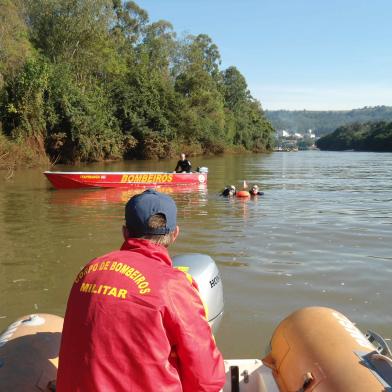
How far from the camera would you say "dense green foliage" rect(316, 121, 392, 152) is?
10294 cm

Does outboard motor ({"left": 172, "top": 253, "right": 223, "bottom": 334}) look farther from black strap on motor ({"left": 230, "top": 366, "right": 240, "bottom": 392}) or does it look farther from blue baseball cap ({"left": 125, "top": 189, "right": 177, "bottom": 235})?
blue baseball cap ({"left": 125, "top": 189, "right": 177, "bottom": 235})

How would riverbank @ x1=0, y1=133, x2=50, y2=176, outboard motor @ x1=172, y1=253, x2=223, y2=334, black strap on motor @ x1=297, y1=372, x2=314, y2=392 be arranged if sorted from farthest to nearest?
riverbank @ x1=0, y1=133, x2=50, y2=176
outboard motor @ x1=172, y1=253, x2=223, y2=334
black strap on motor @ x1=297, y1=372, x2=314, y2=392

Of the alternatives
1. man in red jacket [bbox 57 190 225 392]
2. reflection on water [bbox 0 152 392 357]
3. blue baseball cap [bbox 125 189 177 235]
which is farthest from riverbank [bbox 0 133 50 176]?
man in red jacket [bbox 57 190 225 392]

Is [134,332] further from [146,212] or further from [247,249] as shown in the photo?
[247,249]

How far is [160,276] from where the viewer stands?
6.61ft

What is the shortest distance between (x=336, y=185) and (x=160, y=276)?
1882 centimetres

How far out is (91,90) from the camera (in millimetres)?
37094

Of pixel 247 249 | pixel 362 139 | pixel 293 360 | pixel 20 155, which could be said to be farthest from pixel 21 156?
pixel 362 139

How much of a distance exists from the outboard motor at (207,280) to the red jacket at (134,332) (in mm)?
1852

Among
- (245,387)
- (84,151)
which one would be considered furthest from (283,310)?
(84,151)

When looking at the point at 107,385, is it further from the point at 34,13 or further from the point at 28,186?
the point at 34,13

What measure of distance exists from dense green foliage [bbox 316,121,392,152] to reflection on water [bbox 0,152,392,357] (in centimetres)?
9272

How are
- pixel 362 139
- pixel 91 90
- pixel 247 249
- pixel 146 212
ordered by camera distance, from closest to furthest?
pixel 146 212 → pixel 247 249 → pixel 91 90 → pixel 362 139

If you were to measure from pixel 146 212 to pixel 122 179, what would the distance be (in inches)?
584
